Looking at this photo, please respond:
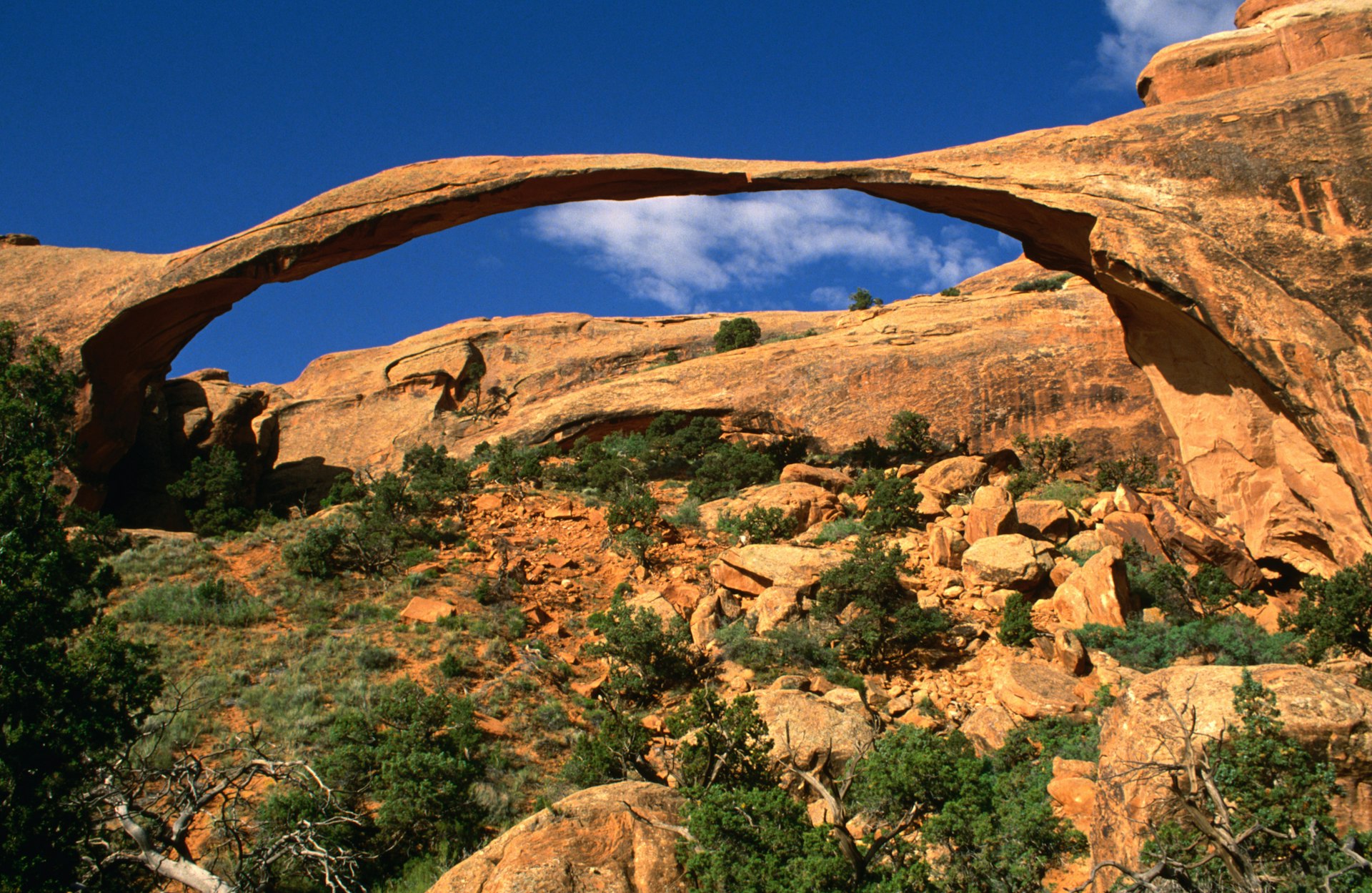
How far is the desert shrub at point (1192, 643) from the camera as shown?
1060 centimetres

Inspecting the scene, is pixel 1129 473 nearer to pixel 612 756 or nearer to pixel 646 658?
pixel 646 658

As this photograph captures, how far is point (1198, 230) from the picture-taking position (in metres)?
10.2

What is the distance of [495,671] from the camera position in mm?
12234

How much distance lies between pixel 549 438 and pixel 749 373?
5528 mm

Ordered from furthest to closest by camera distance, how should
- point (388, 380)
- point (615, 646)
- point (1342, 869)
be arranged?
point (388, 380)
point (615, 646)
point (1342, 869)

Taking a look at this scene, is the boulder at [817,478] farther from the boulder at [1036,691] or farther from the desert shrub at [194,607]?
the desert shrub at [194,607]

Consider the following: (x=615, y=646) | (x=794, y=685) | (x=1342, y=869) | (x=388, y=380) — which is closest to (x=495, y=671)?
(x=615, y=646)

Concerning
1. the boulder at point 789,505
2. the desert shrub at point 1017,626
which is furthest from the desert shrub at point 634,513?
the desert shrub at point 1017,626

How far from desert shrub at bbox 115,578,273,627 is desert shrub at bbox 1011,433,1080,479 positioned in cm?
1522

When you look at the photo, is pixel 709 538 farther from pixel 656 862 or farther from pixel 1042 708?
pixel 656 862

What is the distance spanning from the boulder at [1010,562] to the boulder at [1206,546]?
212 centimetres

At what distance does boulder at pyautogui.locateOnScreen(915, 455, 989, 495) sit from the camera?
17406mm

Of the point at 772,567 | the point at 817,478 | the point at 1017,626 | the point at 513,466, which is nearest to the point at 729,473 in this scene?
the point at 817,478

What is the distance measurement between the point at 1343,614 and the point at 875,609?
17.3 ft
